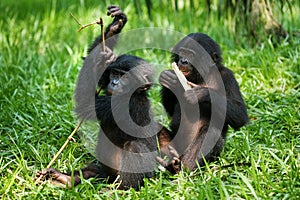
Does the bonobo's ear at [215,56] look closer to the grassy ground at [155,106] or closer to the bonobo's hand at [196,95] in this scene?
the bonobo's hand at [196,95]

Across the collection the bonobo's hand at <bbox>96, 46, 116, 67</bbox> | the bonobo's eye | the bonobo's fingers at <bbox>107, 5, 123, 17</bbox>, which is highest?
the bonobo's fingers at <bbox>107, 5, 123, 17</bbox>

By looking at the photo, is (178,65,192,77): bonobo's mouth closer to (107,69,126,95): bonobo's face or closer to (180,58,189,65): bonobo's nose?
(180,58,189,65): bonobo's nose

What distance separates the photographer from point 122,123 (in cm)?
499

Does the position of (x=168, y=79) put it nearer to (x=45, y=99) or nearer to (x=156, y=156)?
(x=156, y=156)

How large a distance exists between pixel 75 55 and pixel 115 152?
3298mm

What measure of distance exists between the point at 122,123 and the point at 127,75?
0.49 m

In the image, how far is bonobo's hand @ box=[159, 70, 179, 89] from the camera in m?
5.29

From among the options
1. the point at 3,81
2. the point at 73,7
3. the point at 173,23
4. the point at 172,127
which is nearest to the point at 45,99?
the point at 3,81

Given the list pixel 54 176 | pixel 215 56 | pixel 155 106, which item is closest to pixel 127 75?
pixel 215 56

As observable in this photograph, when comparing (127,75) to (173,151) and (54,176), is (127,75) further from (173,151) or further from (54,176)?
(54,176)

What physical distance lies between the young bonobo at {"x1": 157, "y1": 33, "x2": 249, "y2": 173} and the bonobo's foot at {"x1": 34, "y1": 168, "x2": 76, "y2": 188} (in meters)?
0.98

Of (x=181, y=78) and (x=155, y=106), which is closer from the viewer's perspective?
(x=181, y=78)

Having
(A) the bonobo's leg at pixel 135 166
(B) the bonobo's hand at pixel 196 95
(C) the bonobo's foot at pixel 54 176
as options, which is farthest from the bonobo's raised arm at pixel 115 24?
(C) the bonobo's foot at pixel 54 176

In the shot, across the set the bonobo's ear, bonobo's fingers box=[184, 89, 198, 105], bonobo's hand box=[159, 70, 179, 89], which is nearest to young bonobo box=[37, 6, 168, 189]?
bonobo's hand box=[159, 70, 179, 89]
